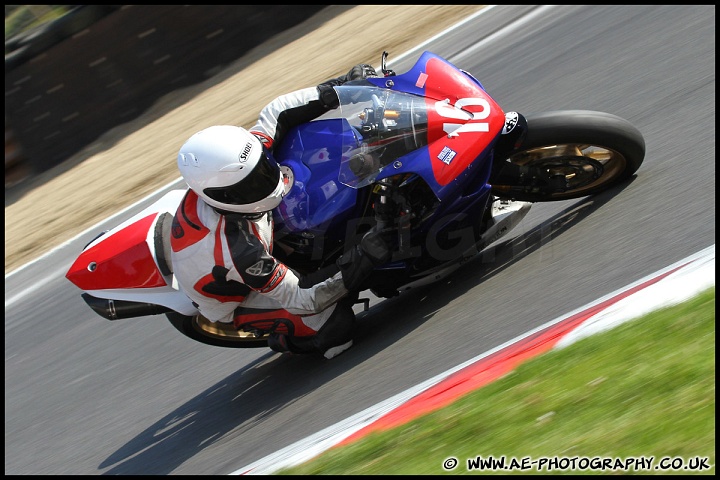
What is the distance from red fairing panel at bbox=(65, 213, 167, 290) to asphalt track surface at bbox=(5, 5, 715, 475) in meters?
0.91

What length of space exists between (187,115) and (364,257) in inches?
267

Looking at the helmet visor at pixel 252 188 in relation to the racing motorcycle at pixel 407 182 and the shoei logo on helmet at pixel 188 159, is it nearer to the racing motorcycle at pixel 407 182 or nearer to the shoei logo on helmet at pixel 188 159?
the shoei logo on helmet at pixel 188 159

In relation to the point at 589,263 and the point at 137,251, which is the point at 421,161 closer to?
the point at 589,263

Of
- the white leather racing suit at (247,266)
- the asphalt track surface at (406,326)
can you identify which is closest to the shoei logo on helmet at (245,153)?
the white leather racing suit at (247,266)

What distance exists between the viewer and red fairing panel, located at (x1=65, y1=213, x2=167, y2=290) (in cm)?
490

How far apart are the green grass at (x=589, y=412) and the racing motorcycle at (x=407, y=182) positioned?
1163mm

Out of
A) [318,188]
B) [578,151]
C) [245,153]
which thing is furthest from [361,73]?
[578,151]

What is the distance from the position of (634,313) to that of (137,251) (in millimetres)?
2681

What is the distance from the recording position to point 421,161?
176 inches

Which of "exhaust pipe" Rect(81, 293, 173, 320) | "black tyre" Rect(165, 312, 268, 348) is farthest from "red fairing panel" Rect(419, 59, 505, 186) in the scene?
"exhaust pipe" Rect(81, 293, 173, 320)

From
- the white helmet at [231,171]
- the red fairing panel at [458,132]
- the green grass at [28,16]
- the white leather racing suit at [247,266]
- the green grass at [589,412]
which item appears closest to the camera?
the green grass at [589,412]

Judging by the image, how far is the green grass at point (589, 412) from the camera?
2.91 m

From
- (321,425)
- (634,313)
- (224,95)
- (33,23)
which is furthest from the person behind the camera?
(33,23)

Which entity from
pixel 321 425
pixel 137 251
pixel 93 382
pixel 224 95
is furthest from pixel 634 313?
pixel 224 95
